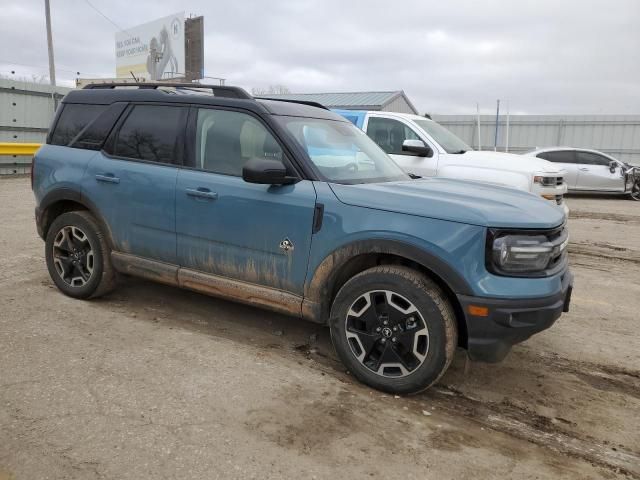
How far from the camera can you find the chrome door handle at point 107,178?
14.2ft

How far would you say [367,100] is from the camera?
25.0 meters

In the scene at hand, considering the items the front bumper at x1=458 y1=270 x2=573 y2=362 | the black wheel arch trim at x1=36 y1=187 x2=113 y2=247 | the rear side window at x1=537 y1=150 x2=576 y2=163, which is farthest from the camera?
the rear side window at x1=537 y1=150 x2=576 y2=163

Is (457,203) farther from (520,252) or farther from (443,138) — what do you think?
(443,138)

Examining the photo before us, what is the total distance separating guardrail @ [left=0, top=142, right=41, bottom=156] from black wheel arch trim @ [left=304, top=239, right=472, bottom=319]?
1423 centimetres

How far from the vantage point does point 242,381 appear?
11.1ft

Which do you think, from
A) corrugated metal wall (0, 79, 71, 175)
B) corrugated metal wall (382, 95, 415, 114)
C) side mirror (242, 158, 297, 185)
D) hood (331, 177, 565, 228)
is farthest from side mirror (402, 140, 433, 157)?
corrugated metal wall (382, 95, 415, 114)

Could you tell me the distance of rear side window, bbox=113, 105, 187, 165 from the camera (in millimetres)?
4184

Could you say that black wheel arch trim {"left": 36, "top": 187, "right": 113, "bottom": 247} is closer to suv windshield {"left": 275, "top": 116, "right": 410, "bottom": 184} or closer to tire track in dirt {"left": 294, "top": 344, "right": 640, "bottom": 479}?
suv windshield {"left": 275, "top": 116, "right": 410, "bottom": 184}

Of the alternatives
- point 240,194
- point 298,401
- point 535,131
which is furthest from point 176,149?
point 535,131

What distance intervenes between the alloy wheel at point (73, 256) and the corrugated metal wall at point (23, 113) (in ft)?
39.8

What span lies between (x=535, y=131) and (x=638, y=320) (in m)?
20.9

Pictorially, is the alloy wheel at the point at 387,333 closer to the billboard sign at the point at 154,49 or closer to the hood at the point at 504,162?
the hood at the point at 504,162

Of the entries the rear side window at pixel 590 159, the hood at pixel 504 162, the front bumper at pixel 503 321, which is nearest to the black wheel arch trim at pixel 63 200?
the front bumper at pixel 503 321

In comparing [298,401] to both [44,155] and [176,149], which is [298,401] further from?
[44,155]
